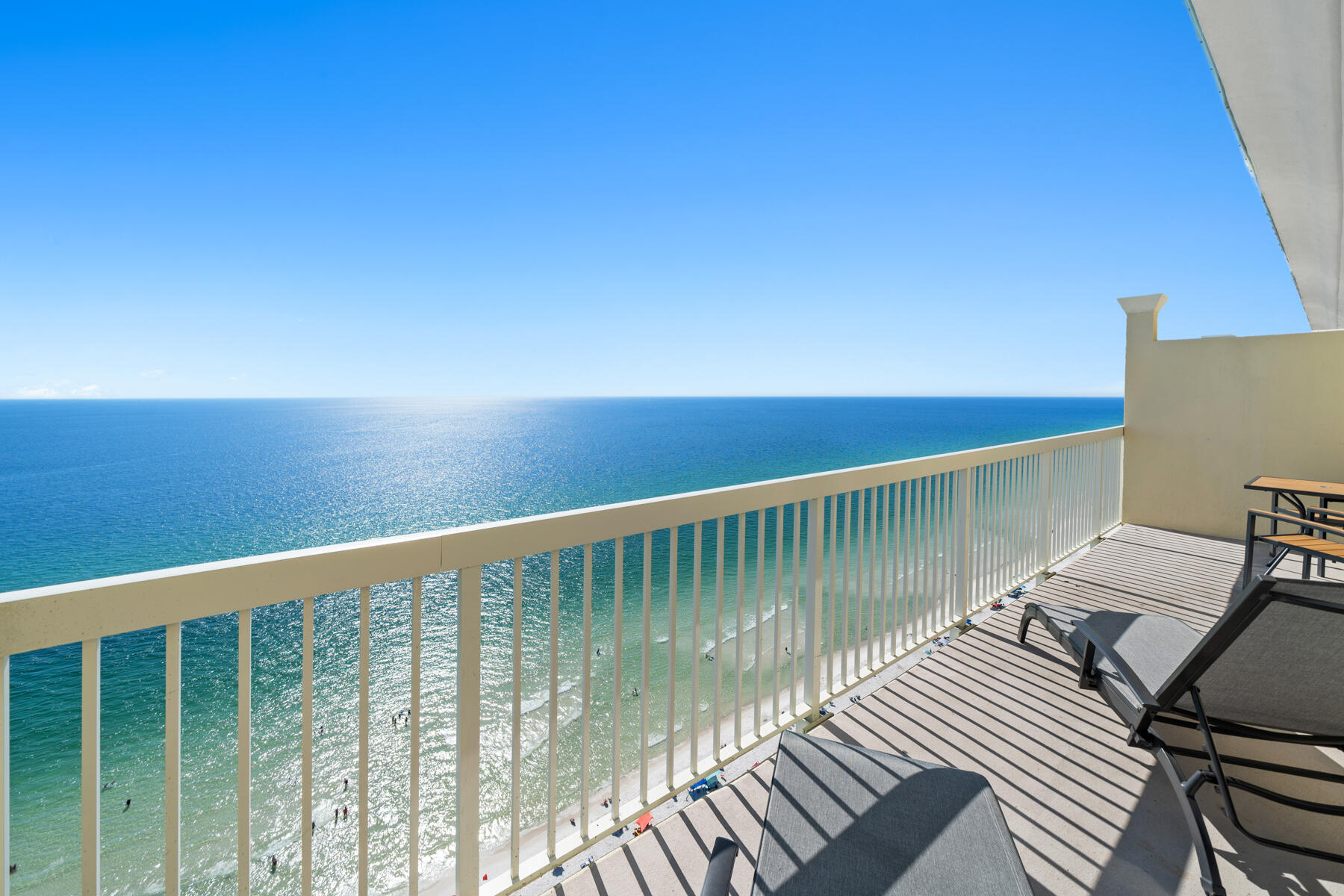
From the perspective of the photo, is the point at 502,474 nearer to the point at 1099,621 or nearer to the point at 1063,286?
the point at 1099,621

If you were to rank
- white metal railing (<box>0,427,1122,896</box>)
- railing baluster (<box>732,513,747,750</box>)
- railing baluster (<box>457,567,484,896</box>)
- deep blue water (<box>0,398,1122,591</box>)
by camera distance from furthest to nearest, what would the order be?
deep blue water (<box>0,398,1122,591</box>) < railing baluster (<box>732,513,747,750</box>) < railing baluster (<box>457,567,484,896</box>) < white metal railing (<box>0,427,1122,896</box>)

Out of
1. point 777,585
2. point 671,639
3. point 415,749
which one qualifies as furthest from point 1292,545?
point 415,749

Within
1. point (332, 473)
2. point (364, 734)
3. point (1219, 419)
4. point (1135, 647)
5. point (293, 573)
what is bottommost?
point (332, 473)

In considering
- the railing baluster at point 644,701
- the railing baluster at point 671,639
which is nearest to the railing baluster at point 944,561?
the railing baluster at point 671,639

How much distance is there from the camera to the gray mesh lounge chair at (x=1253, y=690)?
4.43ft

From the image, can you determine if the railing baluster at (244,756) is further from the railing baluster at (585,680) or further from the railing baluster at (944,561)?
the railing baluster at (944,561)

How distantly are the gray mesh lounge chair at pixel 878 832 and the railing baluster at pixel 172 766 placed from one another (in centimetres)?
86

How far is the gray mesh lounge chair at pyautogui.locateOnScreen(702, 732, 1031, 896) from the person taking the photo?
40.1 inches

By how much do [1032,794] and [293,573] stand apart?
Result: 210 centimetres

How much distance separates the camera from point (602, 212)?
32500 mm

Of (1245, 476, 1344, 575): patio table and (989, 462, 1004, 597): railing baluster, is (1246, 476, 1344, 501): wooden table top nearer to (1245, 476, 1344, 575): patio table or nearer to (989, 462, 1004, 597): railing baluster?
(1245, 476, 1344, 575): patio table

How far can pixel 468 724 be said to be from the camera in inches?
49.3

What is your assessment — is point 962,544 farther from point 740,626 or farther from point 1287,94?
point 1287,94

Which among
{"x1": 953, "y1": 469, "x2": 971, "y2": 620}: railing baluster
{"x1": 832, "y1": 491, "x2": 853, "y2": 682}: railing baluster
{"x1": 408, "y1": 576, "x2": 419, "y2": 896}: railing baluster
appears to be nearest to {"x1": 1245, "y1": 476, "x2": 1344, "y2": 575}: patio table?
{"x1": 953, "y1": 469, "x2": 971, "y2": 620}: railing baluster
